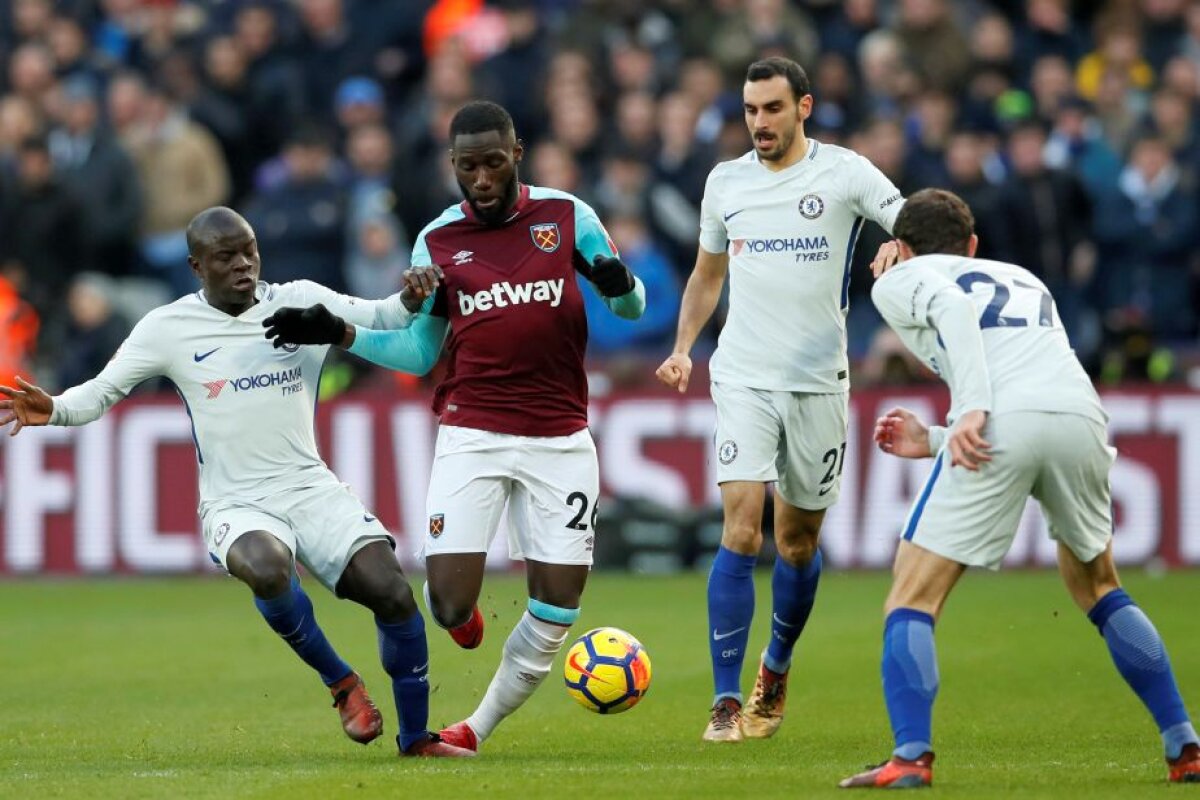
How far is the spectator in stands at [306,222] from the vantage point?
18938 millimetres

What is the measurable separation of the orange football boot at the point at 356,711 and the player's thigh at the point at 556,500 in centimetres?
95

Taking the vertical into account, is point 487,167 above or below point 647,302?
above

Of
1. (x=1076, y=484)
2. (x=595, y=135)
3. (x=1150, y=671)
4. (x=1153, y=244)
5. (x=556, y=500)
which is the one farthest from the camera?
(x=595, y=135)

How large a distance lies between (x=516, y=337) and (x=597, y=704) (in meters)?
1.66

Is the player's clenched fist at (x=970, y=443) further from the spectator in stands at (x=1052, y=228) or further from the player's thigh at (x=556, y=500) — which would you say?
the spectator in stands at (x=1052, y=228)

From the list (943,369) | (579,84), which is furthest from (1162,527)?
(943,369)

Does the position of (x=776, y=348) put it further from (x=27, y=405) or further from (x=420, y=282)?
(x=27, y=405)

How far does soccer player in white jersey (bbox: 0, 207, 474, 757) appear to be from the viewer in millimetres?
9219

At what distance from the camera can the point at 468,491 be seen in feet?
30.3

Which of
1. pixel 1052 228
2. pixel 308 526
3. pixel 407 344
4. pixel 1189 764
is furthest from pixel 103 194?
pixel 1189 764

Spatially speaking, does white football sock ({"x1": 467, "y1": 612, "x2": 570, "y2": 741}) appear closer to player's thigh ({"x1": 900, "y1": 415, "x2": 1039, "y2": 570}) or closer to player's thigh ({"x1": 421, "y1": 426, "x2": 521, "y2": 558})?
player's thigh ({"x1": 421, "y1": 426, "x2": 521, "y2": 558})

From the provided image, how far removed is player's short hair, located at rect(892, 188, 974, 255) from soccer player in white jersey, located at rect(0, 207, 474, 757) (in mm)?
2433

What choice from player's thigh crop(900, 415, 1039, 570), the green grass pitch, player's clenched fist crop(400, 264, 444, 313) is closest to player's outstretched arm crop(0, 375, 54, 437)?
the green grass pitch

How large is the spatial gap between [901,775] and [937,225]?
2030mm
